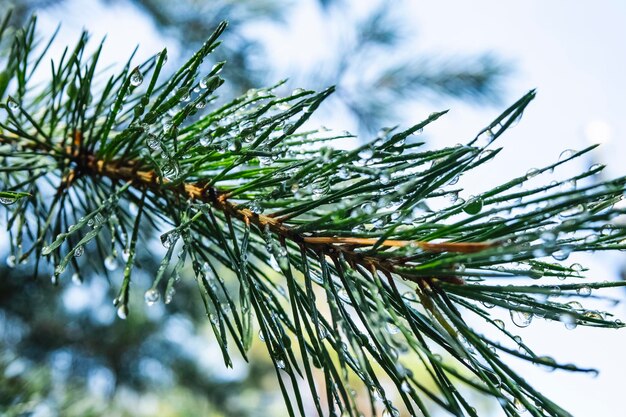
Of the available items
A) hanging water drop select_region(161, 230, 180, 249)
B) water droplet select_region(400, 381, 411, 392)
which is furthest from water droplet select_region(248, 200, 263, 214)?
water droplet select_region(400, 381, 411, 392)

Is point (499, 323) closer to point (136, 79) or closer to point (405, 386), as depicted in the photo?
point (405, 386)

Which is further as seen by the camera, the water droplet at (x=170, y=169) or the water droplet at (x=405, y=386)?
the water droplet at (x=170, y=169)

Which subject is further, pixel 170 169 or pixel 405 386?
pixel 170 169

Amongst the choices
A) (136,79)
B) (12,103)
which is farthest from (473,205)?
(12,103)

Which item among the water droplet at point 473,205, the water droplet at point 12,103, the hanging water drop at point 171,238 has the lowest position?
the water droplet at point 473,205

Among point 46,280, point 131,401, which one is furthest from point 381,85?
point 131,401

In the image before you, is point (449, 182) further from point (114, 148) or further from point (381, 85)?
point (381, 85)

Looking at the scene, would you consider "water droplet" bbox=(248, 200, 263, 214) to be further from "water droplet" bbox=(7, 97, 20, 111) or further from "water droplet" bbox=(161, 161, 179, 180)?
"water droplet" bbox=(7, 97, 20, 111)

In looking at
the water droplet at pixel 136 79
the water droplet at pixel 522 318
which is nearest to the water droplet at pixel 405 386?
the water droplet at pixel 522 318

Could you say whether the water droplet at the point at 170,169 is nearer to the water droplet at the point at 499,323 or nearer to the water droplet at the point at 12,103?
the water droplet at the point at 12,103
